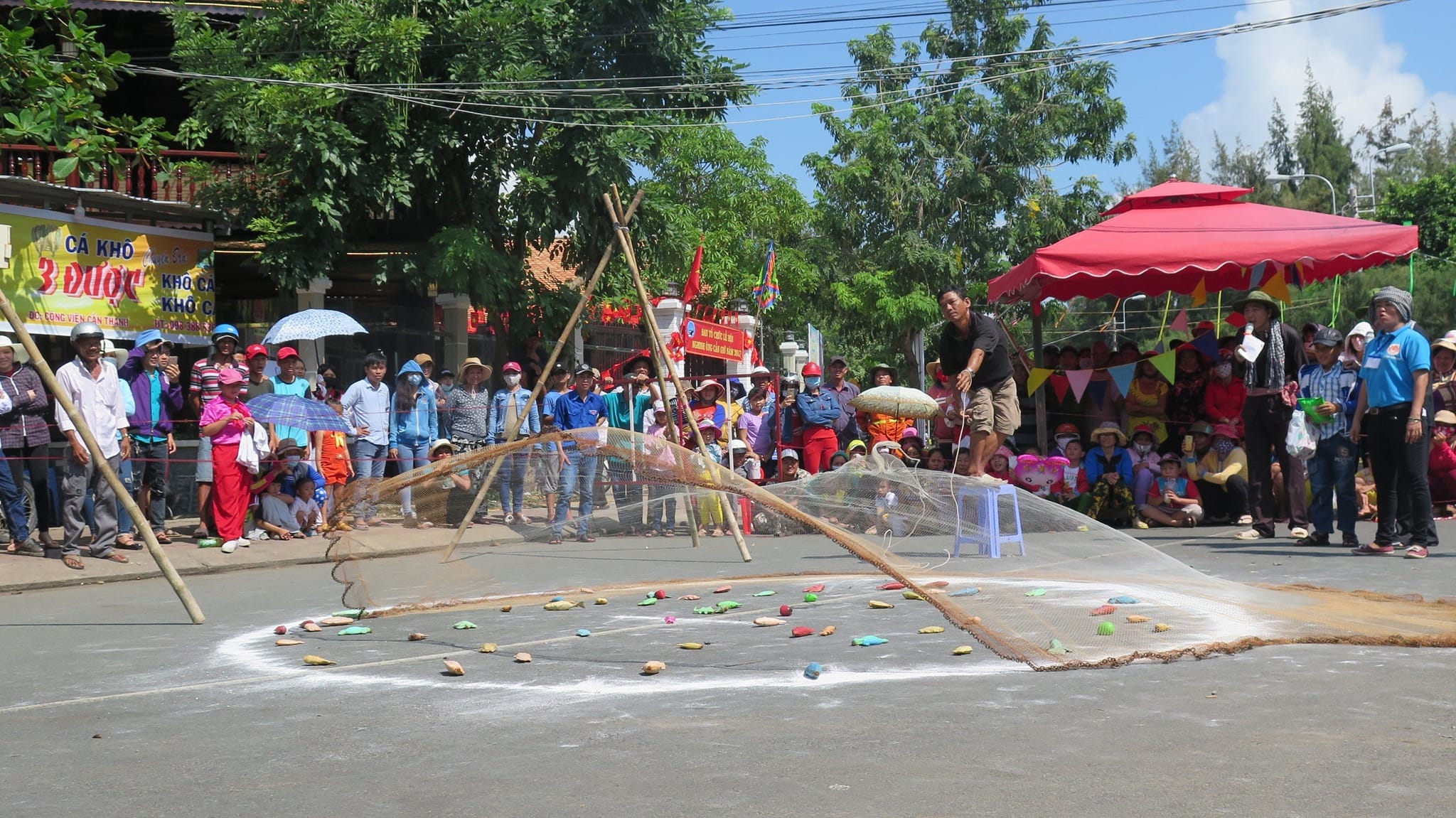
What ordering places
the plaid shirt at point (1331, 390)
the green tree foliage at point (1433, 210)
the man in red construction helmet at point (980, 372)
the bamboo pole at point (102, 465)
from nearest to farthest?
1. the bamboo pole at point (102, 465)
2. the man in red construction helmet at point (980, 372)
3. the plaid shirt at point (1331, 390)
4. the green tree foliage at point (1433, 210)

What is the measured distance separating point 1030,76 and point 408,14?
66.0ft

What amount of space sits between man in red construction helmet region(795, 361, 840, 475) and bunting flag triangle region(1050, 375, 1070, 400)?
2.64 metres

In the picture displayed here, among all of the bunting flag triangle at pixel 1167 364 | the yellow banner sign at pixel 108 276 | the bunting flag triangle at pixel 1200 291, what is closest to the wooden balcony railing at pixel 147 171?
the yellow banner sign at pixel 108 276

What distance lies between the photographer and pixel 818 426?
49.3 ft

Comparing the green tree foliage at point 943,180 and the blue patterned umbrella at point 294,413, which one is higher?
the green tree foliage at point 943,180

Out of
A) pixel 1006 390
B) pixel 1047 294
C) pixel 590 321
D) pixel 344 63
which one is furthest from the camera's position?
pixel 590 321

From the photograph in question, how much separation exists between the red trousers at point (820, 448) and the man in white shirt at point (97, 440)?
6749mm

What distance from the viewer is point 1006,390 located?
10.7 metres

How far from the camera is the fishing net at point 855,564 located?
253 inches

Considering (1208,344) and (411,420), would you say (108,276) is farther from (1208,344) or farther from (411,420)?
(1208,344)

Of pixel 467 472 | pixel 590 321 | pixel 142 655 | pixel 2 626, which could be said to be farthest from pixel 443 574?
pixel 590 321

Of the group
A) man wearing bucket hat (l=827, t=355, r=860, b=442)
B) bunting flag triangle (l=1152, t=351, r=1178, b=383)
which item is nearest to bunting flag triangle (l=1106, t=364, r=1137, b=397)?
bunting flag triangle (l=1152, t=351, r=1178, b=383)

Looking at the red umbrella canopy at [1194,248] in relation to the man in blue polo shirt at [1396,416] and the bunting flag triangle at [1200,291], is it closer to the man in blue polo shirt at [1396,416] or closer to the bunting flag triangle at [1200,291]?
the bunting flag triangle at [1200,291]

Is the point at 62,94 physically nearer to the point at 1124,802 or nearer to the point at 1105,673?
the point at 1105,673
